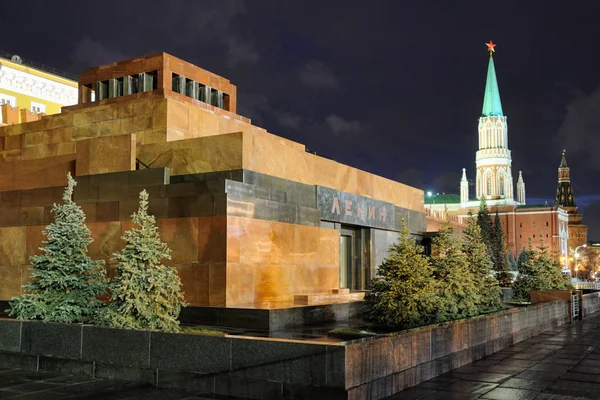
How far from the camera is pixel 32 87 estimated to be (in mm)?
48156

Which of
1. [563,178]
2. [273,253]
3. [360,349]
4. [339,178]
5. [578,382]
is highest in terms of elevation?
[563,178]

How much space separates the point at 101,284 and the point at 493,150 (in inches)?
5375

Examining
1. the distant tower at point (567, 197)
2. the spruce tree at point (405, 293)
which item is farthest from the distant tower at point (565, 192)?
the spruce tree at point (405, 293)

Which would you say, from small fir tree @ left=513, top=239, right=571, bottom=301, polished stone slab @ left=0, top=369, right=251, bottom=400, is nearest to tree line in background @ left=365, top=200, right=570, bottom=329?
polished stone slab @ left=0, top=369, right=251, bottom=400

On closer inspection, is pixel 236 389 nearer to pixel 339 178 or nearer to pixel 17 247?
pixel 17 247

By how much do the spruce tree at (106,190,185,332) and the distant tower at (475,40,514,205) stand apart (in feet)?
437

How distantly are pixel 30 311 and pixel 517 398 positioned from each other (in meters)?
8.51

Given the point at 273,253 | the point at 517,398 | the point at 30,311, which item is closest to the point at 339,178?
the point at 273,253

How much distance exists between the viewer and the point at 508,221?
12588 centimetres

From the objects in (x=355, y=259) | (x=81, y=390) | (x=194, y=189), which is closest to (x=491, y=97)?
(x=355, y=259)

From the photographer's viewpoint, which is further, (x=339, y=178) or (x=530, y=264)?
(x=530, y=264)

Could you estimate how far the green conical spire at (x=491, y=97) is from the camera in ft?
453

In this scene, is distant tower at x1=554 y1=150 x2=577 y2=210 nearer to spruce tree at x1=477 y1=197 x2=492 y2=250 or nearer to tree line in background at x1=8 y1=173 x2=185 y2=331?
spruce tree at x1=477 y1=197 x2=492 y2=250

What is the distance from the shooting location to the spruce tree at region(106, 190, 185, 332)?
10047mm
